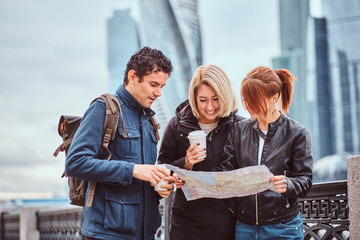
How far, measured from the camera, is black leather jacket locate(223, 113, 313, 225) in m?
2.53

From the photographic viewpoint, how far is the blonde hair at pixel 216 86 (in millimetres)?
2861

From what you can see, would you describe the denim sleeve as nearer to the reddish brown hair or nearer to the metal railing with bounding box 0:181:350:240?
the reddish brown hair

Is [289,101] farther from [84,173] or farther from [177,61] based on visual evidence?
[177,61]

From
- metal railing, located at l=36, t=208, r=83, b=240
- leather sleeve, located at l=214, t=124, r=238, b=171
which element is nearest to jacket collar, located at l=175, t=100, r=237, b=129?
leather sleeve, located at l=214, t=124, r=238, b=171

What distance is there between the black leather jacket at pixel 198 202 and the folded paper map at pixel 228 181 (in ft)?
1.06

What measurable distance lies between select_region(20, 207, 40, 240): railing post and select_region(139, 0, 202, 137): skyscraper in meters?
50.7

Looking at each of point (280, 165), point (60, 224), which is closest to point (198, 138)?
point (280, 165)

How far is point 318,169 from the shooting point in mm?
97438

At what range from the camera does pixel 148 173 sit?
2521mm

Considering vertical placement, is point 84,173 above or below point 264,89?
below

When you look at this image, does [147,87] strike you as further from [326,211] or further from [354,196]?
[326,211]

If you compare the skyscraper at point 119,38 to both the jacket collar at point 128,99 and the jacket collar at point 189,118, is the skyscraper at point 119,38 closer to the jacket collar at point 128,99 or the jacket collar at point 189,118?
the jacket collar at point 189,118

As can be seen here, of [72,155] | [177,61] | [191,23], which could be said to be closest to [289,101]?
[72,155]

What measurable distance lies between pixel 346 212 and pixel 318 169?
→ 324 feet
